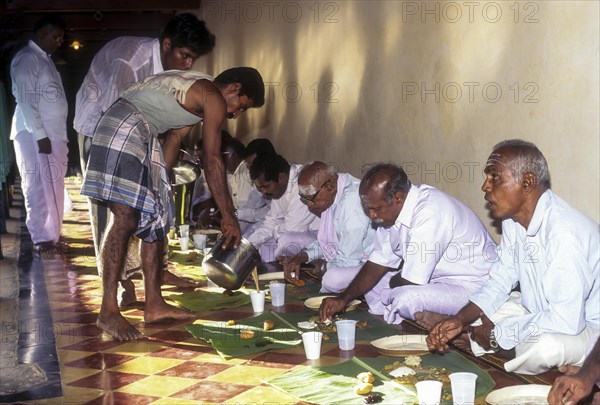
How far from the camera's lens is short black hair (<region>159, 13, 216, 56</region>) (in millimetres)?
4211

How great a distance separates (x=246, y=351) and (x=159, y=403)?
0.66 meters

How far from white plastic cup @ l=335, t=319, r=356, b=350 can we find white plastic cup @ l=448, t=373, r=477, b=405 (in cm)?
86

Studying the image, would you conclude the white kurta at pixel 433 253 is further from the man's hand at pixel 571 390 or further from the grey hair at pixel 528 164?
the man's hand at pixel 571 390

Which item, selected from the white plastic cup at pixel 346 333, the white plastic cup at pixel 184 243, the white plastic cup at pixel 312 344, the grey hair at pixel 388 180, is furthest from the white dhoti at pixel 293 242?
the white plastic cup at pixel 312 344

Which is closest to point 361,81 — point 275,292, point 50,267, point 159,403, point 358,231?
point 358,231

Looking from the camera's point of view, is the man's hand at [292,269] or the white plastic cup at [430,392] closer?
the white plastic cup at [430,392]

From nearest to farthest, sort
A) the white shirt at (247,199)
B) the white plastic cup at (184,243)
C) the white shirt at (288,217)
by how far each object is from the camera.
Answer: the white shirt at (288,217) < the white plastic cup at (184,243) < the white shirt at (247,199)

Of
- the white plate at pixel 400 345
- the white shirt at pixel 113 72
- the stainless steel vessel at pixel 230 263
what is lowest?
the white plate at pixel 400 345

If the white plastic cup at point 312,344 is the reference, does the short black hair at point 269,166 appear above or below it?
above

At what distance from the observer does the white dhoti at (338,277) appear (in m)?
4.65

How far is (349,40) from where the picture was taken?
20.9ft

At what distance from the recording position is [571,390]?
246cm

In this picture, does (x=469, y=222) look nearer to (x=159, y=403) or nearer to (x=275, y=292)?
(x=275, y=292)

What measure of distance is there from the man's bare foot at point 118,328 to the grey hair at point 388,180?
133cm
